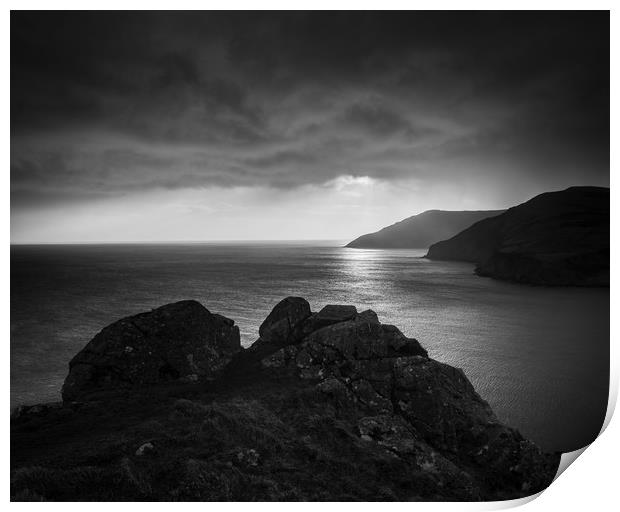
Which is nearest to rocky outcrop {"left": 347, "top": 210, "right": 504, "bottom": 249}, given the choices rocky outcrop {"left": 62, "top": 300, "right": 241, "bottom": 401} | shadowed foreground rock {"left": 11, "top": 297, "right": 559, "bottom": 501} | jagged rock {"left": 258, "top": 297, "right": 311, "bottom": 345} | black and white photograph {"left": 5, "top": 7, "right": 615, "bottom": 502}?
black and white photograph {"left": 5, "top": 7, "right": 615, "bottom": 502}

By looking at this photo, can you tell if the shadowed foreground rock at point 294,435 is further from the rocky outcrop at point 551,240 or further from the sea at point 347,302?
the rocky outcrop at point 551,240

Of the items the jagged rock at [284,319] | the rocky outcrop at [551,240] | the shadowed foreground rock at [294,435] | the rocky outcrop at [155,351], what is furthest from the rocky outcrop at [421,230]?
the rocky outcrop at [155,351]

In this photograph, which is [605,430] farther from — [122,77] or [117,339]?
[122,77]

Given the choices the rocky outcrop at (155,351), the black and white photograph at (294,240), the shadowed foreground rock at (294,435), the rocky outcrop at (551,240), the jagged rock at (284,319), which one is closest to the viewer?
the shadowed foreground rock at (294,435)

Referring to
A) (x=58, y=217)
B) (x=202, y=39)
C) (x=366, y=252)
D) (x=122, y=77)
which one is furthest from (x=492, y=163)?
(x=58, y=217)

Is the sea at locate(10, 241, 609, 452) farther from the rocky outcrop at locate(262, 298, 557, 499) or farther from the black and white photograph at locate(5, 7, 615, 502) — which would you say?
the rocky outcrop at locate(262, 298, 557, 499)

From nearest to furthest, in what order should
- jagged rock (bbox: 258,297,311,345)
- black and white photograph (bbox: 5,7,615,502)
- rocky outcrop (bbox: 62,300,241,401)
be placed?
black and white photograph (bbox: 5,7,615,502), rocky outcrop (bbox: 62,300,241,401), jagged rock (bbox: 258,297,311,345)

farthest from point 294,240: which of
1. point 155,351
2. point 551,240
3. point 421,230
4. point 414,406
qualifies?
point 551,240
